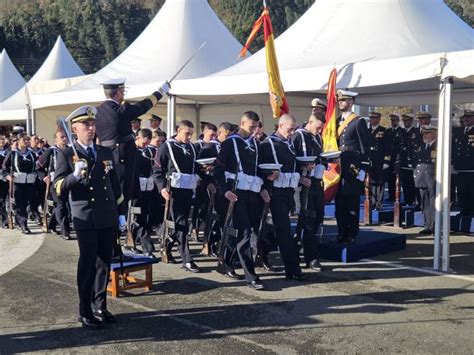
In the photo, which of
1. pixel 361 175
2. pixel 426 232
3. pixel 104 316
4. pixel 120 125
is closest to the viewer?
pixel 104 316

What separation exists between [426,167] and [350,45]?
7.78 ft

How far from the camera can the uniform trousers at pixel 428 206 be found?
31.1 ft

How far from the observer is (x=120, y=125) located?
6410mm

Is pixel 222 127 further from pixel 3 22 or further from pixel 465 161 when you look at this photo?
pixel 3 22

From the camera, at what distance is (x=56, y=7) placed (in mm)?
61531

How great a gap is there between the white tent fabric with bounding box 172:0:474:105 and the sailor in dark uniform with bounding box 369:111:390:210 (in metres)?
1.25

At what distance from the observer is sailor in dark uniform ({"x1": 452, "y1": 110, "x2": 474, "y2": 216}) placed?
9953mm

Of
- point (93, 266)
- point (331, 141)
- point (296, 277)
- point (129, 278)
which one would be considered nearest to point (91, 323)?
point (93, 266)

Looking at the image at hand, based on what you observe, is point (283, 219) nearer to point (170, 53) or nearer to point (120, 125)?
point (120, 125)

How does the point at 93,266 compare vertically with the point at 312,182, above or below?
below

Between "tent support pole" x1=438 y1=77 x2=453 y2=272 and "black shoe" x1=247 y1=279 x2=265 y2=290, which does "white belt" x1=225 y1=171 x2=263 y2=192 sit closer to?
"black shoe" x1=247 y1=279 x2=265 y2=290

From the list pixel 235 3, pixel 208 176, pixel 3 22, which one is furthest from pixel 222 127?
pixel 235 3

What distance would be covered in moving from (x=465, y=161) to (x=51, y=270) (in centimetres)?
699

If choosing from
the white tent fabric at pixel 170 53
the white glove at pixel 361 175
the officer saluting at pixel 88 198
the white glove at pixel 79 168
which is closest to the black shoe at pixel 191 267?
the officer saluting at pixel 88 198
